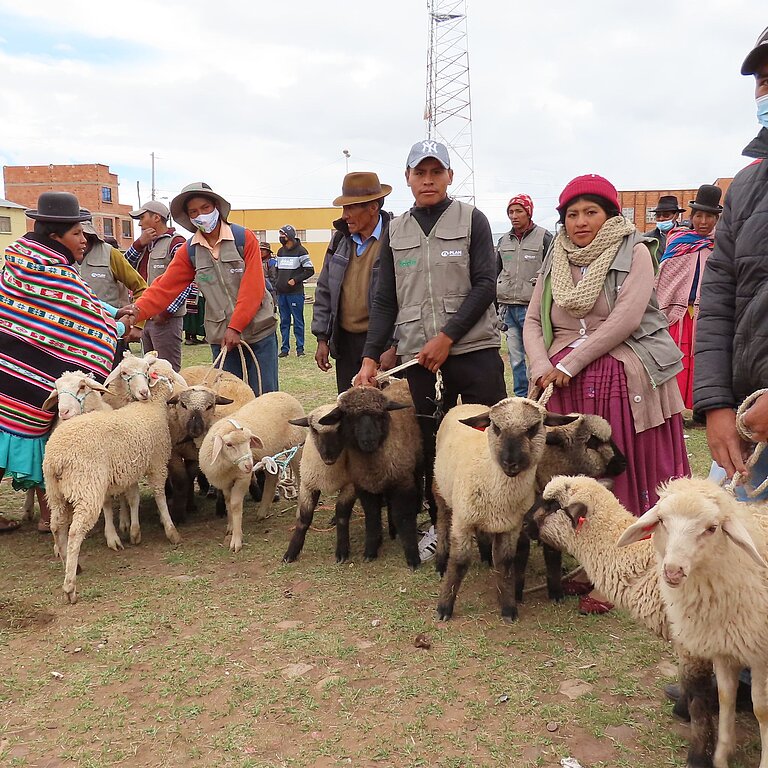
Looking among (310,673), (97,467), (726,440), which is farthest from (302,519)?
(726,440)

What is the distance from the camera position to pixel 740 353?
8.75 ft

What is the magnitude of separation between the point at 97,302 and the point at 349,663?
3810 millimetres

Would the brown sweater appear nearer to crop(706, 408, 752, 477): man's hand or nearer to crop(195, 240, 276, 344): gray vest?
crop(706, 408, 752, 477): man's hand

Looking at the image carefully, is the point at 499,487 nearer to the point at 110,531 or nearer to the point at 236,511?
the point at 236,511

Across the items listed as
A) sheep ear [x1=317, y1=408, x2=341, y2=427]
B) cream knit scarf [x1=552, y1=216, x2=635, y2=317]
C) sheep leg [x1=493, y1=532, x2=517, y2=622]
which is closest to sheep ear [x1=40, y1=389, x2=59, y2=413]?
sheep ear [x1=317, y1=408, x2=341, y2=427]

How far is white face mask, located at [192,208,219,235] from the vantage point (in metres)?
6.03

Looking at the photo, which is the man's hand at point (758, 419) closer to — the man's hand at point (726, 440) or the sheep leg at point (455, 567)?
the man's hand at point (726, 440)

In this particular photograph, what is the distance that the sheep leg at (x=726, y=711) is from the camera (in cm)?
265

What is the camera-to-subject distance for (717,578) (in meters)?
2.48

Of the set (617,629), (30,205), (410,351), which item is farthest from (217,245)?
(30,205)

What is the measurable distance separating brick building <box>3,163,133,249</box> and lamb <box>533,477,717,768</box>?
6753cm

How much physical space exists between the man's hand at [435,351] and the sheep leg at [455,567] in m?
1.09

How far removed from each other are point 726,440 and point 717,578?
Result: 55 centimetres

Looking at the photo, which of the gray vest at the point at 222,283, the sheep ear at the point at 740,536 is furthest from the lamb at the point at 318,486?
the sheep ear at the point at 740,536
